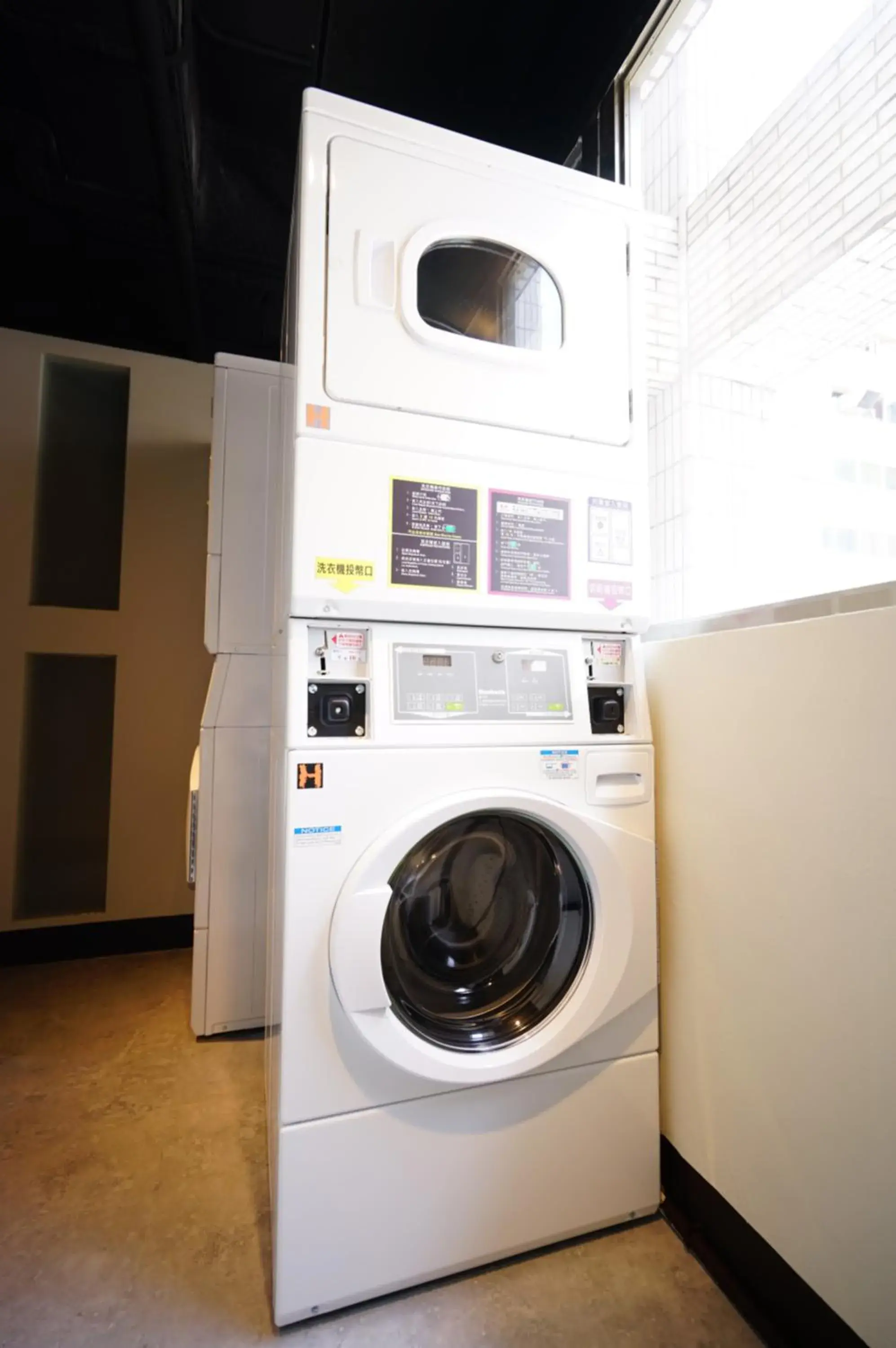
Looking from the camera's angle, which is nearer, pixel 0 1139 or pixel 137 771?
pixel 0 1139

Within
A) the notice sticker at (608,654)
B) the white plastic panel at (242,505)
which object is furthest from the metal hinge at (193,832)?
the notice sticker at (608,654)

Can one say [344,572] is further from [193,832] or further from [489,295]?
[193,832]

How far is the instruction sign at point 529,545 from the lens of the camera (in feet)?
3.52

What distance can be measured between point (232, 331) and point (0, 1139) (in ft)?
8.67

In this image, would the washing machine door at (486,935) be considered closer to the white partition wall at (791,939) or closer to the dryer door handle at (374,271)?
the white partition wall at (791,939)

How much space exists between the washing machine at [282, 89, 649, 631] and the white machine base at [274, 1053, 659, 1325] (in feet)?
2.71

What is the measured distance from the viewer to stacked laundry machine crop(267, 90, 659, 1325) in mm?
925

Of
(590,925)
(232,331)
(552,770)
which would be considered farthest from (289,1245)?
(232,331)

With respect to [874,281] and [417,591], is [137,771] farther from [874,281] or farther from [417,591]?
[874,281]

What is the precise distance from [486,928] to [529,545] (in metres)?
0.74

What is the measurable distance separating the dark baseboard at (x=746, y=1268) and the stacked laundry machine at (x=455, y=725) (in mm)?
58

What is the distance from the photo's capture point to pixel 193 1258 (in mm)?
1057

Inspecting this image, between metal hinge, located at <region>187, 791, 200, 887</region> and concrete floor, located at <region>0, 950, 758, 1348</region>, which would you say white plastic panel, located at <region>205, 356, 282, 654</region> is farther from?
concrete floor, located at <region>0, 950, 758, 1348</region>

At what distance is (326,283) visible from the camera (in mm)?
988
